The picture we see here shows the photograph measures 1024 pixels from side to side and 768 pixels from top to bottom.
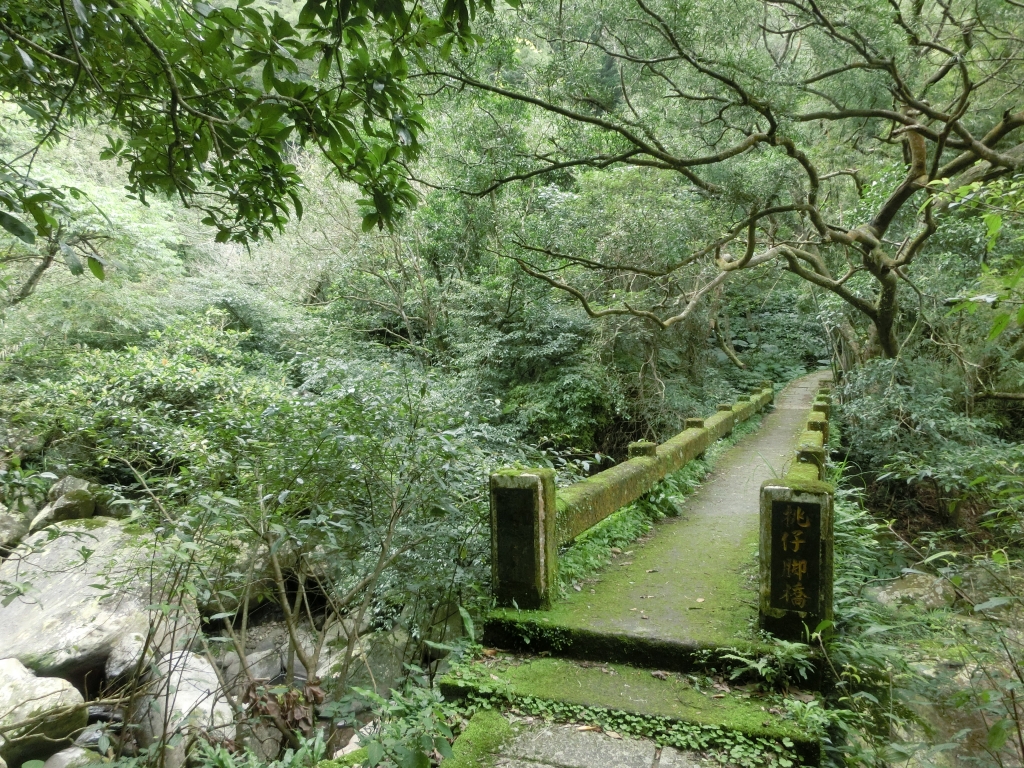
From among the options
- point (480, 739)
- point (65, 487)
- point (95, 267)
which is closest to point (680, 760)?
point (480, 739)

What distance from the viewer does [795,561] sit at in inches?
146

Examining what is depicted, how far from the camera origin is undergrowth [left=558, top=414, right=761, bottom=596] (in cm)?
483

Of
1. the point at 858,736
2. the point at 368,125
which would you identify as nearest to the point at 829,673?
the point at 858,736

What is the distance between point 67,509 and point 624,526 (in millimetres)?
8602

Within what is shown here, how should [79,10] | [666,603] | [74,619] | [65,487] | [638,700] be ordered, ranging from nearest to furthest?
[79,10] < [638,700] < [666,603] < [74,619] < [65,487]

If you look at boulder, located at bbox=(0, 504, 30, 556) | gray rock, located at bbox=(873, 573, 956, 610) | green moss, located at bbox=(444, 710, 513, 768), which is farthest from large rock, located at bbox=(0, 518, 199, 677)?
gray rock, located at bbox=(873, 573, 956, 610)

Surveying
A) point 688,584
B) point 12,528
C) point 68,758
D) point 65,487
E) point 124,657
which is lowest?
point 68,758

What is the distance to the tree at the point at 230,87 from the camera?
8.75ft

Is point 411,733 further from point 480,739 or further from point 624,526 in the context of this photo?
point 624,526

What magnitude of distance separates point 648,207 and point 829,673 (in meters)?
9.56

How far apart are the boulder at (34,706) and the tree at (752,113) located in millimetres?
6283

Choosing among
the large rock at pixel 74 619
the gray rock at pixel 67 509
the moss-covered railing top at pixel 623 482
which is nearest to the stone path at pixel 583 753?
the moss-covered railing top at pixel 623 482

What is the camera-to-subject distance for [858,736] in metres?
3.16

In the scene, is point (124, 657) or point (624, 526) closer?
point (624, 526)
